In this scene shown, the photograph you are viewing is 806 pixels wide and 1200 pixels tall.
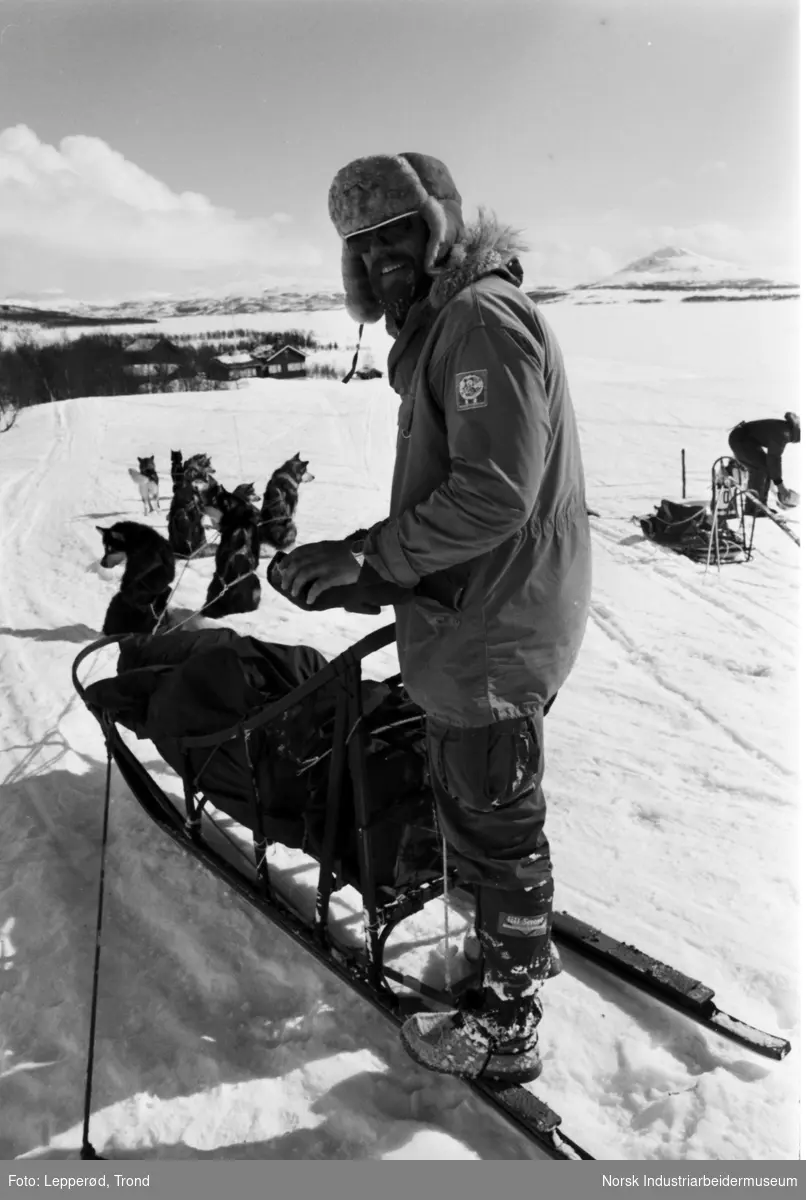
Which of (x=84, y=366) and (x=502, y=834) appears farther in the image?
(x=84, y=366)

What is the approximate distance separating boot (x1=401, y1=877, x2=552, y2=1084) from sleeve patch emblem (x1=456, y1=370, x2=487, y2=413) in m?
0.90

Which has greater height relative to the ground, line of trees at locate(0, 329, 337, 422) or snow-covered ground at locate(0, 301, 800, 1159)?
line of trees at locate(0, 329, 337, 422)

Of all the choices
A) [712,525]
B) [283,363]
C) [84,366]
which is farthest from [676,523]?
[283,363]

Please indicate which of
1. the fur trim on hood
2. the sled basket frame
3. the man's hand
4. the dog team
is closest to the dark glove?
the man's hand

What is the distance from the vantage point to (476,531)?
123 centimetres

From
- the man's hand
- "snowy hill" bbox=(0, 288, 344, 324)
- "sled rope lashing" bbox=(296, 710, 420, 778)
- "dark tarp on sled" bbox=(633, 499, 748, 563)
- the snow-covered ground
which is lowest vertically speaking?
the snow-covered ground

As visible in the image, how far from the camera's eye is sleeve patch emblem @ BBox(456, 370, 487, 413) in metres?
1.19

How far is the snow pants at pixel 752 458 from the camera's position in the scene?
23.3 feet

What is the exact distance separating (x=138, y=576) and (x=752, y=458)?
5418 millimetres

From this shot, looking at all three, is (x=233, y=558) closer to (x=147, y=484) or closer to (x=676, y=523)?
(x=676, y=523)

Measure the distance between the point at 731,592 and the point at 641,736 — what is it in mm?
2561

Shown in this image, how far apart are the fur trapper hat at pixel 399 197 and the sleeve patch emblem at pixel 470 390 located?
29 cm

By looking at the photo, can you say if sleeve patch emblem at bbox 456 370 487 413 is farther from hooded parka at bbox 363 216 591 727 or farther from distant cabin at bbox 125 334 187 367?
distant cabin at bbox 125 334 187 367
